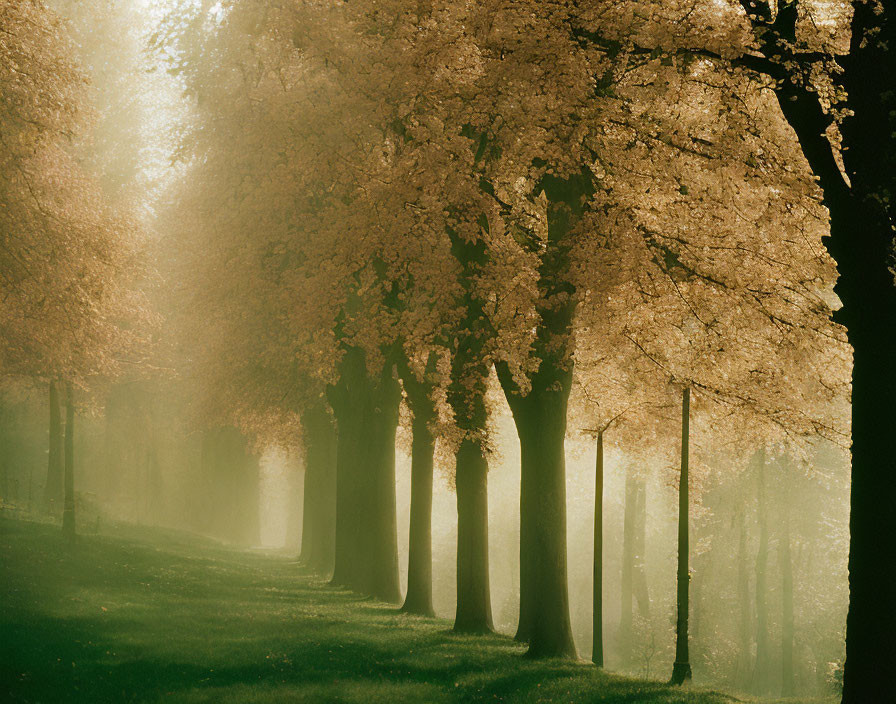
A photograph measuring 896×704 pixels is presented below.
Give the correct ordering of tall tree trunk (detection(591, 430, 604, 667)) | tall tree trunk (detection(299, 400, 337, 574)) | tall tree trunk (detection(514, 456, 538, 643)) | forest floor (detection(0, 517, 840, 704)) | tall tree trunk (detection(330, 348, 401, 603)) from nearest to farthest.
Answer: forest floor (detection(0, 517, 840, 704))
tall tree trunk (detection(514, 456, 538, 643))
tall tree trunk (detection(591, 430, 604, 667))
tall tree trunk (detection(330, 348, 401, 603))
tall tree trunk (detection(299, 400, 337, 574))

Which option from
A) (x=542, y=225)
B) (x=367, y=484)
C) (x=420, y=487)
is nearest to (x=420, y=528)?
(x=420, y=487)

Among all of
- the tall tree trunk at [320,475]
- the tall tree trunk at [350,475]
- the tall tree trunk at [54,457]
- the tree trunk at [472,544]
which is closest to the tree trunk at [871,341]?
the tree trunk at [472,544]

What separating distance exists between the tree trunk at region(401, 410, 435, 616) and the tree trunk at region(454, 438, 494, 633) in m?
2.83

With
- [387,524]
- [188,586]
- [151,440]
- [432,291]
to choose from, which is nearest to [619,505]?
[151,440]

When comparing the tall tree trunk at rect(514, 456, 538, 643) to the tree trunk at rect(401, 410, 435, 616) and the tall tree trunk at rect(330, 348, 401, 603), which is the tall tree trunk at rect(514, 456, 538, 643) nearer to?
the tree trunk at rect(401, 410, 435, 616)

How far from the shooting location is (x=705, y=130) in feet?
46.0

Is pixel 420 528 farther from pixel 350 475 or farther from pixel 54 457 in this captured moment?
pixel 54 457

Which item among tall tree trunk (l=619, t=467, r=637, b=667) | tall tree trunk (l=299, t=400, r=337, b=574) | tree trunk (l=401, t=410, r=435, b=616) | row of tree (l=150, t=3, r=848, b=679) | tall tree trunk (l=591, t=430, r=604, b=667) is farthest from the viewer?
tall tree trunk (l=619, t=467, r=637, b=667)

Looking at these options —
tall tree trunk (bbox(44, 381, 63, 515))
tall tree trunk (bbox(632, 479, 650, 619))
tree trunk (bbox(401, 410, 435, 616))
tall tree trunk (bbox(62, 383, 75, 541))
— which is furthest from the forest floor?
tall tree trunk (bbox(632, 479, 650, 619))

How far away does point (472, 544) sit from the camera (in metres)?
17.8

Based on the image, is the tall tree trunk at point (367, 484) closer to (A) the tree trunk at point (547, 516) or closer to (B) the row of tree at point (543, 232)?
(B) the row of tree at point (543, 232)

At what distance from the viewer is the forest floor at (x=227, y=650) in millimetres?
10914

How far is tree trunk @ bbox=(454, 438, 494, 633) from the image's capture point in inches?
691

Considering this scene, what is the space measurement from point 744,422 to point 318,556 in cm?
1837
